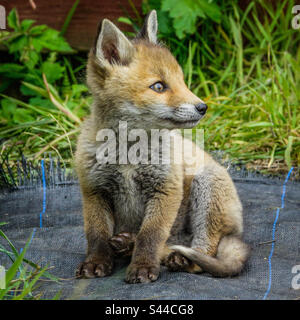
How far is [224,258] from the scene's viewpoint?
262 centimetres

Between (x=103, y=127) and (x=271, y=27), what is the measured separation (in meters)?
3.52

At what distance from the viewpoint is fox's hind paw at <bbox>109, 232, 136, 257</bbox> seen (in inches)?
107

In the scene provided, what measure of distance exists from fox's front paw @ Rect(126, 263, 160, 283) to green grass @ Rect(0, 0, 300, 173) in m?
1.81

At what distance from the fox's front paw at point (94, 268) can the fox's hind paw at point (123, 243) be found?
0.15 m

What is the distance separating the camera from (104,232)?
2684 millimetres

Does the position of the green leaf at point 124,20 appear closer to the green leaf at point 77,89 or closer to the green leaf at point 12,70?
the green leaf at point 77,89

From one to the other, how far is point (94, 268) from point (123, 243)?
0.96ft

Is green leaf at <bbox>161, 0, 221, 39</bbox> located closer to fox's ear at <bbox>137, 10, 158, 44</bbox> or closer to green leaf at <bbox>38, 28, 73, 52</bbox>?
green leaf at <bbox>38, 28, 73, 52</bbox>

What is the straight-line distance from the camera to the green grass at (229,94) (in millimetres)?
4551

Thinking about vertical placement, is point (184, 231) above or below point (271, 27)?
below
